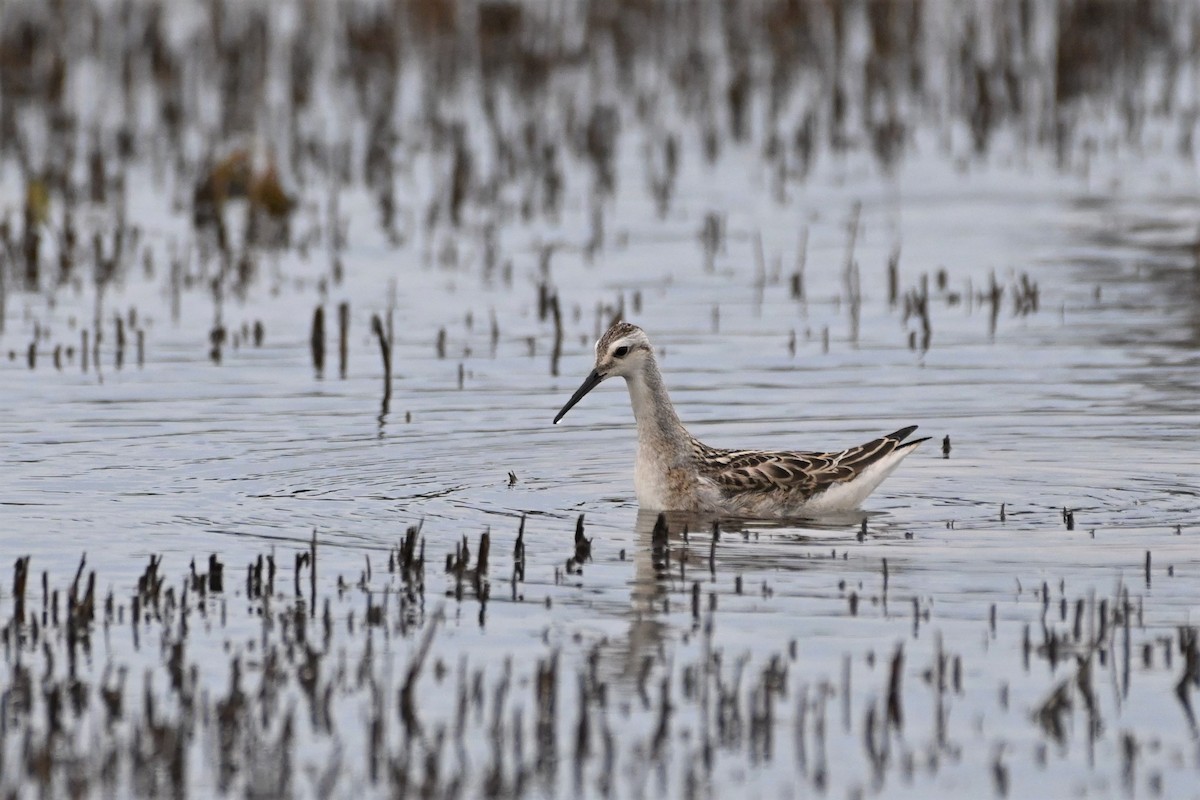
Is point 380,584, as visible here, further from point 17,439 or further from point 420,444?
point 17,439

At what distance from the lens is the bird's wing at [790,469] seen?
1073 centimetres

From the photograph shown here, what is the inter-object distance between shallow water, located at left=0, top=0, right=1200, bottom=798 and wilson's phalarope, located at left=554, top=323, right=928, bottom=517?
0.63 ft

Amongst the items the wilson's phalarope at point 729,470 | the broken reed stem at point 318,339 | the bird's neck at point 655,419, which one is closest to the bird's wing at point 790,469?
the wilson's phalarope at point 729,470

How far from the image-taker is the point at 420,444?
12.2 metres

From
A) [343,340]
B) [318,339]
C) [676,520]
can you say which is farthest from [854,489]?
[318,339]

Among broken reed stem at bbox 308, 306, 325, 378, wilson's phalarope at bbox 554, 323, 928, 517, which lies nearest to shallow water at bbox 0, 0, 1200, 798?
broken reed stem at bbox 308, 306, 325, 378

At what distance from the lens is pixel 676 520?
10.6 metres

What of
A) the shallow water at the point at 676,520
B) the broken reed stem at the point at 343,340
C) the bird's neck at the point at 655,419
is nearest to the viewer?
the shallow water at the point at 676,520

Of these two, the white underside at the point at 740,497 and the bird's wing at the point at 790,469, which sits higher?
the bird's wing at the point at 790,469

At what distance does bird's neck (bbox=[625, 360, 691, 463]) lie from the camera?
10.9 meters

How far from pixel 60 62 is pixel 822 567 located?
60.1 feet

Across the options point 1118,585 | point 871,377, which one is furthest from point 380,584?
point 871,377

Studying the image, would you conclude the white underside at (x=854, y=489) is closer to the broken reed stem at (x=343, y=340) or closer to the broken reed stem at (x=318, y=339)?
the broken reed stem at (x=343, y=340)

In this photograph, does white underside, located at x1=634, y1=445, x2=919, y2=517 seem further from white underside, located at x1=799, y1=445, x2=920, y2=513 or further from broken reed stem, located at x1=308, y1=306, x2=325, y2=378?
broken reed stem, located at x1=308, y1=306, x2=325, y2=378
